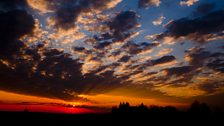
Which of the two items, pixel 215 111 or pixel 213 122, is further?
pixel 215 111

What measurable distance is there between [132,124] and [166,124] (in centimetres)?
2966

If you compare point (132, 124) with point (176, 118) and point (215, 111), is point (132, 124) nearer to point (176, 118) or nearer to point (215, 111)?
point (176, 118)

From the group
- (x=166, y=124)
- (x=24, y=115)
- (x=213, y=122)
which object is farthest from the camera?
(x=24, y=115)

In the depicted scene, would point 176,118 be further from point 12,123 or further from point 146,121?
point 12,123

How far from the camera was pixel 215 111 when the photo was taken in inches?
6713

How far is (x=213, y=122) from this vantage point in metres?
159

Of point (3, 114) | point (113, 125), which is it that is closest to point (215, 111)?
point (113, 125)

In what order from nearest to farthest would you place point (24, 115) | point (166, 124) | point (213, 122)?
point (213, 122)
point (166, 124)
point (24, 115)

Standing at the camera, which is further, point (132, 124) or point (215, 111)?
point (132, 124)

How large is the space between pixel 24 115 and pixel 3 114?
48.7ft

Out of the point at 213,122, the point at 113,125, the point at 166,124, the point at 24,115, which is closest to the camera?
the point at 213,122

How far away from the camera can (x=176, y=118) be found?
178 m

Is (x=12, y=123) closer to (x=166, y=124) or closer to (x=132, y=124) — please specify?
(x=132, y=124)

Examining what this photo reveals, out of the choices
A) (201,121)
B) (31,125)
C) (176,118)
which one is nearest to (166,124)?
(176,118)
